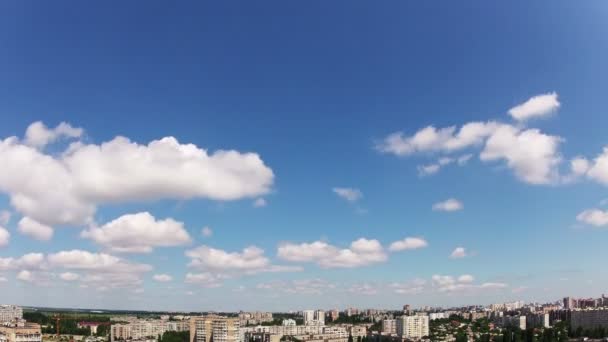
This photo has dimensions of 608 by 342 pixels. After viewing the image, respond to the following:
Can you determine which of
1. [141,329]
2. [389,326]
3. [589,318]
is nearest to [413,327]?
[389,326]

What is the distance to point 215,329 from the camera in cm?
5275

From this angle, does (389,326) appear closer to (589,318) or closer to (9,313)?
(589,318)

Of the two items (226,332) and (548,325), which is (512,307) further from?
(226,332)

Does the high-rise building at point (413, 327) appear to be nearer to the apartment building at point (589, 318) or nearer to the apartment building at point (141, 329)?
the apartment building at point (589, 318)

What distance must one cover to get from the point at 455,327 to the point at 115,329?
45.6 metres

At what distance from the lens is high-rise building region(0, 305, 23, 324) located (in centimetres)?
8866

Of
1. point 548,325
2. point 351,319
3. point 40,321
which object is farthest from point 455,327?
point 40,321

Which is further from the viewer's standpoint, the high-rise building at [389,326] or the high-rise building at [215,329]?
the high-rise building at [389,326]

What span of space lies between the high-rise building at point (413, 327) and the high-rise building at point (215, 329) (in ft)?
81.7

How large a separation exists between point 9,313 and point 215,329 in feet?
176

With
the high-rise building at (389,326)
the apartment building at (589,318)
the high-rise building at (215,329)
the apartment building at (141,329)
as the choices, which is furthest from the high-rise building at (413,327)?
the apartment building at (141,329)

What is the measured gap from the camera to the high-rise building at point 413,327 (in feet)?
235

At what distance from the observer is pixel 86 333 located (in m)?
74.9

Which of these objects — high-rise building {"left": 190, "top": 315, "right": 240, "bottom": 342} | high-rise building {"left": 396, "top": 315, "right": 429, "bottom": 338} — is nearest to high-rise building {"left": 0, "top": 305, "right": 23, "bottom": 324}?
high-rise building {"left": 190, "top": 315, "right": 240, "bottom": 342}
